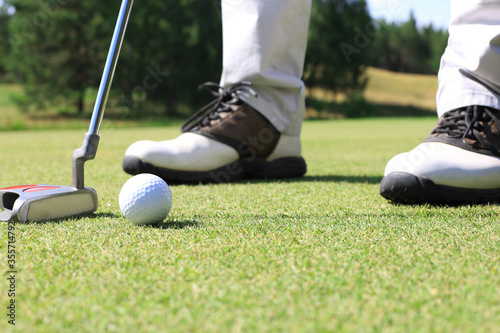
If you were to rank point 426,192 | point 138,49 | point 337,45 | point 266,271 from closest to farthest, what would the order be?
point 266,271 → point 426,192 → point 138,49 → point 337,45

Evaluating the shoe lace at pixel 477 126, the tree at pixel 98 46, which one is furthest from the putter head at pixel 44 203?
the tree at pixel 98 46

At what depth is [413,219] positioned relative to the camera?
5.12ft

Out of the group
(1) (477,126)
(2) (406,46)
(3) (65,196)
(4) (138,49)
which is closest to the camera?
(3) (65,196)

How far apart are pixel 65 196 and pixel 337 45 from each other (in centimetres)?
2933

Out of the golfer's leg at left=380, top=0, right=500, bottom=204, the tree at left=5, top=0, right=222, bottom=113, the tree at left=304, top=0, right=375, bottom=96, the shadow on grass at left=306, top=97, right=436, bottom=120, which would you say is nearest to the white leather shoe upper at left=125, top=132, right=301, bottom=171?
the golfer's leg at left=380, top=0, right=500, bottom=204

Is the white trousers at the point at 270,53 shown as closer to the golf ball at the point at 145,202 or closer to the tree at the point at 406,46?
the golf ball at the point at 145,202

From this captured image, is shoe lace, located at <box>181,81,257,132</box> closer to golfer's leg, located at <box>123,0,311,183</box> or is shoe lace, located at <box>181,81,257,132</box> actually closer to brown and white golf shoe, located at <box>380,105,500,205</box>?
golfer's leg, located at <box>123,0,311,183</box>

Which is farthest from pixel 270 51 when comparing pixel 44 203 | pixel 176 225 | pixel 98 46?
pixel 98 46

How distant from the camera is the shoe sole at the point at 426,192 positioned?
70.7 inches

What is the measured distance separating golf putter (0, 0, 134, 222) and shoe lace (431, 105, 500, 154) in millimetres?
1464

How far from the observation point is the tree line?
2244 cm

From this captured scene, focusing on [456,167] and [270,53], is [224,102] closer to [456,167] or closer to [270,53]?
[270,53]

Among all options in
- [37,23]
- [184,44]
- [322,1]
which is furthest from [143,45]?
[322,1]

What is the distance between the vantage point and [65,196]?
5.32 ft
